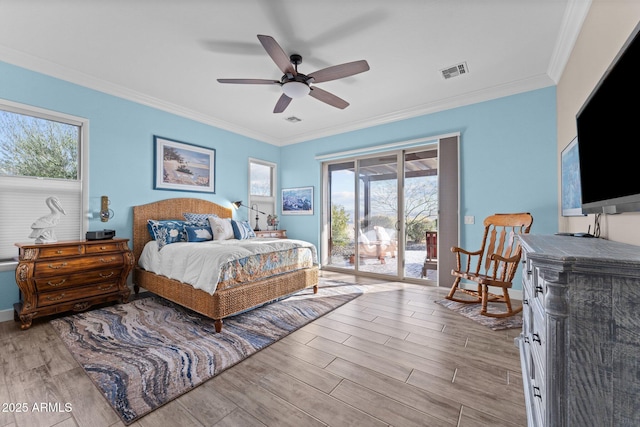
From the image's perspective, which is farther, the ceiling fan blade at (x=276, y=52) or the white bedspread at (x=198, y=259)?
the white bedspread at (x=198, y=259)

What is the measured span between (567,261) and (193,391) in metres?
1.99

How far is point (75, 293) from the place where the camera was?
273 centimetres

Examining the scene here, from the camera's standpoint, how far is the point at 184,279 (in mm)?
2711

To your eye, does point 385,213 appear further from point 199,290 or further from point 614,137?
point 614,137

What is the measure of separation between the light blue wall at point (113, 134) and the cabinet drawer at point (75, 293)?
0.52 meters

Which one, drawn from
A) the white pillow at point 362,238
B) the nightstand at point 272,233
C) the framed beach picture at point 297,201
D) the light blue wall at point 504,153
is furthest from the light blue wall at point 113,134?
the light blue wall at point 504,153

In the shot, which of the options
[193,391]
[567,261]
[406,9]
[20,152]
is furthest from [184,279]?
[406,9]

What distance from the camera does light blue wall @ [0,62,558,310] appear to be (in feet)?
9.86

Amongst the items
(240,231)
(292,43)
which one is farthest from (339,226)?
(292,43)

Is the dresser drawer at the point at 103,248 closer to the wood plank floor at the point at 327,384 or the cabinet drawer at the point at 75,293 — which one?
the cabinet drawer at the point at 75,293

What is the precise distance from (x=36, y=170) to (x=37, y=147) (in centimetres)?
27

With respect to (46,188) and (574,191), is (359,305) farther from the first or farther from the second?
(46,188)

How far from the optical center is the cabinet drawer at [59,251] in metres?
2.52

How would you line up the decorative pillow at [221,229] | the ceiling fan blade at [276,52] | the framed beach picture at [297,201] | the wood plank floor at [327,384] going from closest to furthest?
the wood plank floor at [327,384] → the ceiling fan blade at [276,52] → the decorative pillow at [221,229] → the framed beach picture at [297,201]
